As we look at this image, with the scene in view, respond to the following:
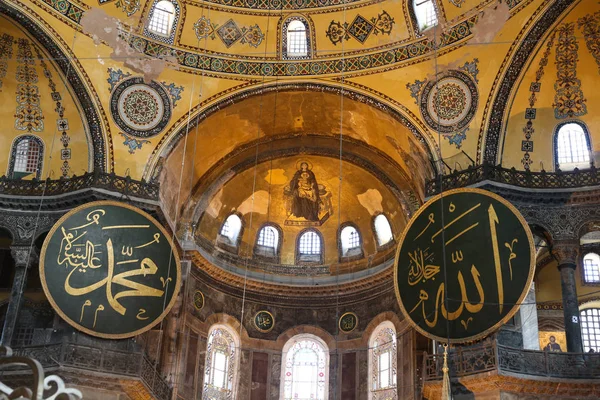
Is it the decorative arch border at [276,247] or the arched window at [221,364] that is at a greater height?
the decorative arch border at [276,247]

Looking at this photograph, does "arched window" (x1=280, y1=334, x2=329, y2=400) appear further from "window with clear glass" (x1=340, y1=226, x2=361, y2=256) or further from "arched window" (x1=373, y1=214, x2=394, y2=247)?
"arched window" (x1=373, y1=214, x2=394, y2=247)

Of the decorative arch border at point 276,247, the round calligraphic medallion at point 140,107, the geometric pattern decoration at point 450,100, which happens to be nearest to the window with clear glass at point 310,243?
the decorative arch border at point 276,247

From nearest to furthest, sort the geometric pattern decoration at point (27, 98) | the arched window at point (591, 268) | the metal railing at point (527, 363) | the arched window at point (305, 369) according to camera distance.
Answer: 1. the metal railing at point (527, 363)
2. the geometric pattern decoration at point (27, 98)
3. the arched window at point (591, 268)
4. the arched window at point (305, 369)

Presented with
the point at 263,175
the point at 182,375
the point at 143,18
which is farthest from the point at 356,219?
the point at 143,18

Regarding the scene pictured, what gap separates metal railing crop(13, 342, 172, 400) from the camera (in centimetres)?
1543

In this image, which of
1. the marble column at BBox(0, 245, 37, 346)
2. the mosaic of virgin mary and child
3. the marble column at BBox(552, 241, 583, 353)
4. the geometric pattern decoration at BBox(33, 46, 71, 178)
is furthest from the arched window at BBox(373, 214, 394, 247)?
the marble column at BBox(0, 245, 37, 346)

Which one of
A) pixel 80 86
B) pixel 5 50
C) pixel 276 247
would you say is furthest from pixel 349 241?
pixel 5 50

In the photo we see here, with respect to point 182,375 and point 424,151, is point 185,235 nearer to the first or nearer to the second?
point 182,375

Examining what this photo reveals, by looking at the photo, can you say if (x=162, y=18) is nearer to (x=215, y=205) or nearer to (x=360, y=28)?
(x=360, y=28)

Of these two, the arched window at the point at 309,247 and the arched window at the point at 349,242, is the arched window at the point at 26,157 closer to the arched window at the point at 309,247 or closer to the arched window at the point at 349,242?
the arched window at the point at 309,247

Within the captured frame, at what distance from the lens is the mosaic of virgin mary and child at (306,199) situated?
21.7 m

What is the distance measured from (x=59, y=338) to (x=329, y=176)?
851cm

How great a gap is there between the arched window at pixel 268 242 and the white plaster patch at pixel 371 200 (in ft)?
8.13

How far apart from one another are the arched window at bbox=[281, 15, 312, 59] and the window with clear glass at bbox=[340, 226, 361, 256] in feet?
16.6
